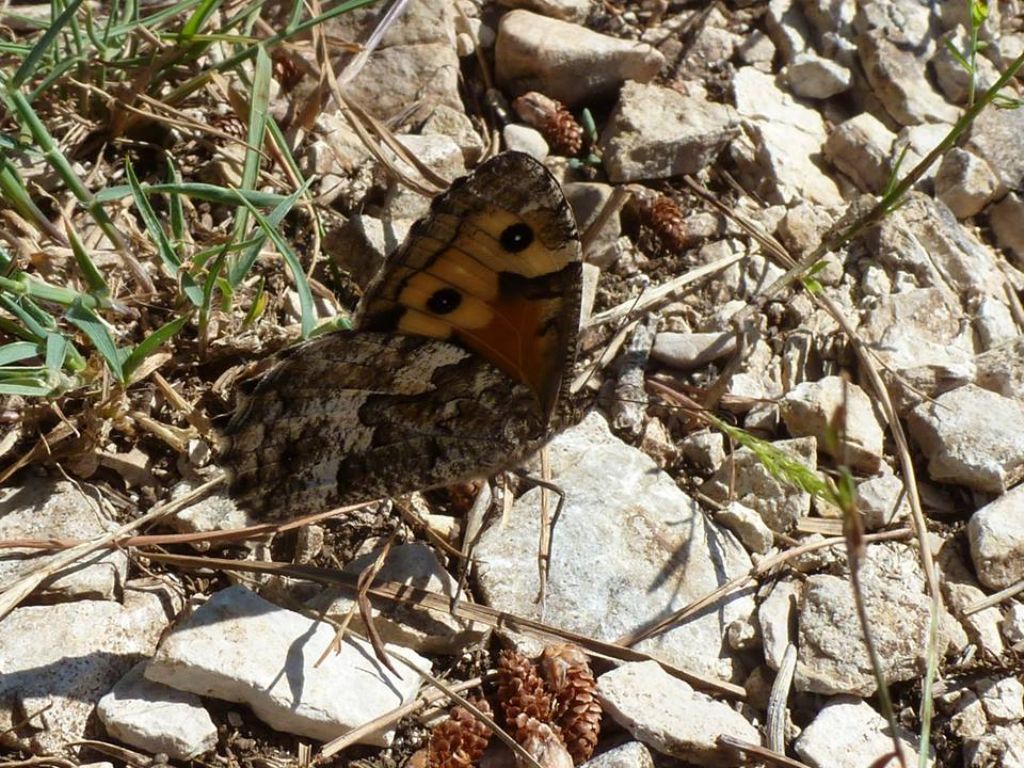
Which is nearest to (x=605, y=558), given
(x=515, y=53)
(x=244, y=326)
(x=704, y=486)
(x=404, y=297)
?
(x=704, y=486)

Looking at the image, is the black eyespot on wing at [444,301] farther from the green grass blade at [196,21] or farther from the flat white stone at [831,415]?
the green grass blade at [196,21]

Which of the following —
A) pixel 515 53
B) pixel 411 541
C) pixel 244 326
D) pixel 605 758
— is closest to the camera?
pixel 605 758

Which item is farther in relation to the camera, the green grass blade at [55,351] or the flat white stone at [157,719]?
the green grass blade at [55,351]

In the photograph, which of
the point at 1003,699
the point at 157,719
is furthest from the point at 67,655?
the point at 1003,699

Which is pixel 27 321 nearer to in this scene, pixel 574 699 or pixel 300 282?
pixel 300 282

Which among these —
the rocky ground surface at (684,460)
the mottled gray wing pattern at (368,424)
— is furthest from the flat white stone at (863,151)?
the mottled gray wing pattern at (368,424)

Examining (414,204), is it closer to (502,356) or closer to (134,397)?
(502,356)
